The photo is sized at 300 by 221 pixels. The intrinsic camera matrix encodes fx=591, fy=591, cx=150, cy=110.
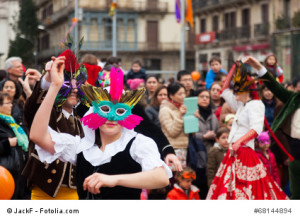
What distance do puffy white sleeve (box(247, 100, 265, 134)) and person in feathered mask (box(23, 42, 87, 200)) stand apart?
2717 millimetres

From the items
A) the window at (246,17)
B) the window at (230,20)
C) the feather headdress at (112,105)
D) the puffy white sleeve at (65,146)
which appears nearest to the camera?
the feather headdress at (112,105)

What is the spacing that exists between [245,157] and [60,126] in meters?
2.98

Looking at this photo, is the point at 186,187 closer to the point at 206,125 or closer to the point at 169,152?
the point at 206,125

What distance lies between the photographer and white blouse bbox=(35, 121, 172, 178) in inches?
138

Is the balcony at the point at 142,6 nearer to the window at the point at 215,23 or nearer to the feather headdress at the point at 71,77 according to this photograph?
the window at the point at 215,23

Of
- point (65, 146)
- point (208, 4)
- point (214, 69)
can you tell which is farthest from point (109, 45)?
point (65, 146)

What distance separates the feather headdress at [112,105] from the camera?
358cm

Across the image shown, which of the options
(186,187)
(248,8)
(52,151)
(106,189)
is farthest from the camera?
(248,8)

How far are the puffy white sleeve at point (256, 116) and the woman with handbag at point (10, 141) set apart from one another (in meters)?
2.61

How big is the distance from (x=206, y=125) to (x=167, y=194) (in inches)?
45.8

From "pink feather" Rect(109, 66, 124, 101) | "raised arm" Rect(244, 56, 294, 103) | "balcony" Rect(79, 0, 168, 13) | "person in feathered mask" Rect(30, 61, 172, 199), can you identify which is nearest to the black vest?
"person in feathered mask" Rect(30, 61, 172, 199)

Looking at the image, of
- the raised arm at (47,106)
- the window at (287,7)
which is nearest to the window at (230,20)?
the window at (287,7)
